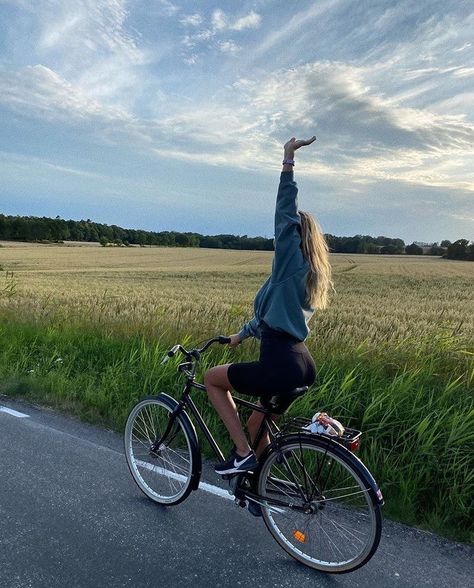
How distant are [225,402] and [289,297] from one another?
0.83m

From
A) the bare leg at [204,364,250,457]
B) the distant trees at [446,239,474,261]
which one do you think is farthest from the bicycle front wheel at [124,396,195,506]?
the distant trees at [446,239,474,261]

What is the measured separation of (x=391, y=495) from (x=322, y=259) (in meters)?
2.05

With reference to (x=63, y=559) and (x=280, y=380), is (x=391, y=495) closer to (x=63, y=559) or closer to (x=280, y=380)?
(x=280, y=380)

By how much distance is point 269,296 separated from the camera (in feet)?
9.11

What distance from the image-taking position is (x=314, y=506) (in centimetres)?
280

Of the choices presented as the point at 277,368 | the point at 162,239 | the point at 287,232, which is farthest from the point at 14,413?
the point at 162,239

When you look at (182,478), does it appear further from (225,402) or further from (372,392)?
(372,392)

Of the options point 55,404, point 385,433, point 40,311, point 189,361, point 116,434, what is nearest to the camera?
point 189,361

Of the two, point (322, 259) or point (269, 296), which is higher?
point (322, 259)

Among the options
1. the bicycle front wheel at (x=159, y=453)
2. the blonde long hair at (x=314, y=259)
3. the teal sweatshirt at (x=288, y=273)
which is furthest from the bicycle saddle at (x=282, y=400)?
the bicycle front wheel at (x=159, y=453)

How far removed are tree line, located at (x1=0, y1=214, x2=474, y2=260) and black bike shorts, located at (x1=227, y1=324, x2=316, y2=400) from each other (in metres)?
66.6

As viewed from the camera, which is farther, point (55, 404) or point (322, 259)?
point (55, 404)

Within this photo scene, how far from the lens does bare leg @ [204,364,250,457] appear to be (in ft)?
9.60

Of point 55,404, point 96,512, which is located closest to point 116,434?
point 55,404
